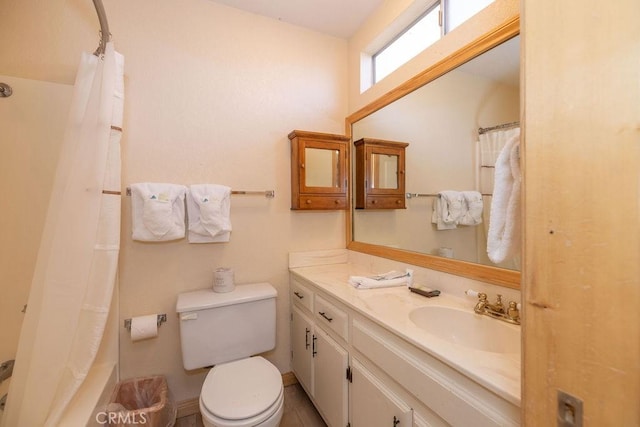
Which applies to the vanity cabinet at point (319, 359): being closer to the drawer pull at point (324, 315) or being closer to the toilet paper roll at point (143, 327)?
the drawer pull at point (324, 315)

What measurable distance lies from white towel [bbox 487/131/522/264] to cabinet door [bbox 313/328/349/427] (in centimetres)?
83

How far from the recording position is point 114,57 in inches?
51.1

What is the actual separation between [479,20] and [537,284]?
1.24 meters

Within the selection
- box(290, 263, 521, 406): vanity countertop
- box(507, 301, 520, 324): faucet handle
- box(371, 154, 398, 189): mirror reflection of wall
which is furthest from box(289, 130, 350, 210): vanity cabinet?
box(507, 301, 520, 324): faucet handle

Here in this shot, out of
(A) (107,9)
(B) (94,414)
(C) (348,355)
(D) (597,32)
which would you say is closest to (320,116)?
(A) (107,9)

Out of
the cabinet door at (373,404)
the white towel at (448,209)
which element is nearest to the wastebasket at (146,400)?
the cabinet door at (373,404)

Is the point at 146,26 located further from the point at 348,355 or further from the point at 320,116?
the point at 348,355

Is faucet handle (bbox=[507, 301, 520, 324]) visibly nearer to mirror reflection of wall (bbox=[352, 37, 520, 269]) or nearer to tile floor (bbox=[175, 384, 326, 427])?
mirror reflection of wall (bbox=[352, 37, 520, 269])

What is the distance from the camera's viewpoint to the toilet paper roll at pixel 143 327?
149 cm

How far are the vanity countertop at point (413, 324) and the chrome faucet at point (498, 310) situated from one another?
31 millimetres

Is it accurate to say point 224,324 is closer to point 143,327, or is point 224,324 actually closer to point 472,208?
→ point 143,327

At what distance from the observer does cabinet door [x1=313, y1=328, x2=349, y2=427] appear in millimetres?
1282

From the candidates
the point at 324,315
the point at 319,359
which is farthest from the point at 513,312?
the point at 319,359

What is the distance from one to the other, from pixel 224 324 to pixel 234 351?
0.58 ft
